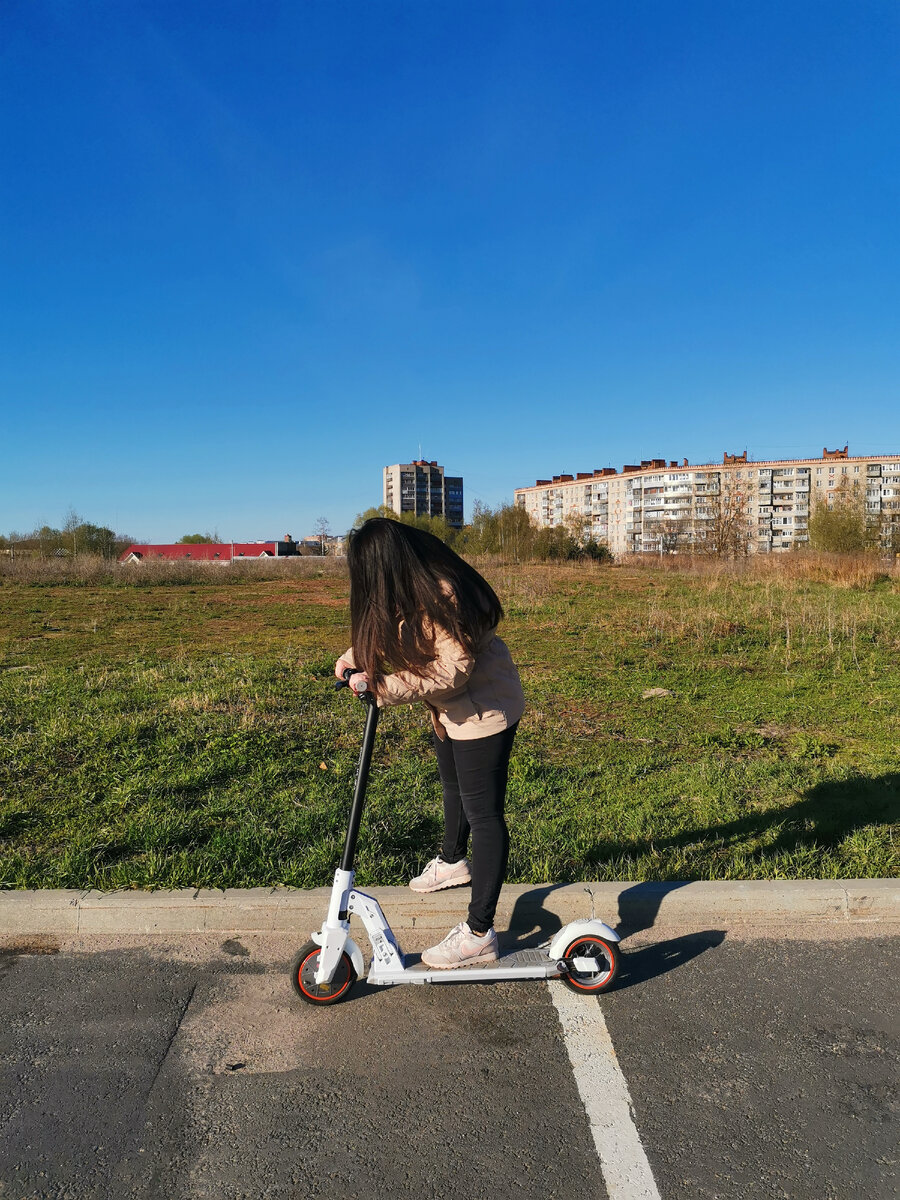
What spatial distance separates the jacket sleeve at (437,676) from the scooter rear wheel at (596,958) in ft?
3.76

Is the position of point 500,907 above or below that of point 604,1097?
above

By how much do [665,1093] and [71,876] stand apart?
2840mm

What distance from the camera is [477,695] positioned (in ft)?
9.88

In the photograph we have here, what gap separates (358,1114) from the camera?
7.92ft

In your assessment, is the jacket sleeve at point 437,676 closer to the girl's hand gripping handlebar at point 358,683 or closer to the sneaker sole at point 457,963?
the girl's hand gripping handlebar at point 358,683

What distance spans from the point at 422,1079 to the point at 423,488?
88941mm

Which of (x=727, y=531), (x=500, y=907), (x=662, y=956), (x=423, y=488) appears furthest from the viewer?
(x=423, y=488)

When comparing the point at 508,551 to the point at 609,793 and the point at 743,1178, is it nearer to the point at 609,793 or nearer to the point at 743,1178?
the point at 609,793

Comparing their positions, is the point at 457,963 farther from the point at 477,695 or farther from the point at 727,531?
the point at 727,531

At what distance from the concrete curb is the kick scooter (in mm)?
447

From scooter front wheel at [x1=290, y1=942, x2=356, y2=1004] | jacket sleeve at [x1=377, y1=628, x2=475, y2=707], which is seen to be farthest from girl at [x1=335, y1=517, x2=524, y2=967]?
scooter front wheel at [x1=290, y1=942, x2=356, y2=1004]

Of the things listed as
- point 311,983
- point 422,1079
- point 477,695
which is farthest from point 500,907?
point 477,695

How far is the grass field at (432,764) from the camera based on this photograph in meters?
4.10

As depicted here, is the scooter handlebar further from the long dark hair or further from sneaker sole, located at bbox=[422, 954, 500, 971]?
sneaker sole, located at bbox=[422, 954, 500, 971]
